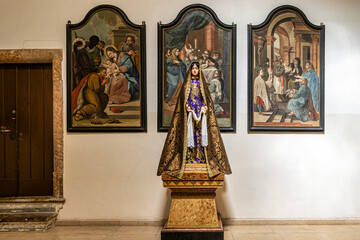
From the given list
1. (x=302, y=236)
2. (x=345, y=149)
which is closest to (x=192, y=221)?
(x=302, y=236)

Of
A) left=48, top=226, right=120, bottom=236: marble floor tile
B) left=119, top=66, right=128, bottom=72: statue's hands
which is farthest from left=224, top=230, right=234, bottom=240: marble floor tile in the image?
left=119, top=66, right=128, bottom=72: statue's hands

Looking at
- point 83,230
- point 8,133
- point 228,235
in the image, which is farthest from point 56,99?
point 228,235

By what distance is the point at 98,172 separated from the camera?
14.1 ft

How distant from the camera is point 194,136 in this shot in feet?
11.3

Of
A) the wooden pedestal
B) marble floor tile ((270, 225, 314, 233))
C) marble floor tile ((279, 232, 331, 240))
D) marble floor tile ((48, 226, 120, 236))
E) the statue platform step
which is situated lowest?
marble floor tile ((48, 226, 120, 236))

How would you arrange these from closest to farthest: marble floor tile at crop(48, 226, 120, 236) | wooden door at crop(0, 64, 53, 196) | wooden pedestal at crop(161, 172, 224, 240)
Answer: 1. wooden pedestal at crop(161, 172, 224, 240)
2. marble floor tile at crop(48, 226, 120, 236)
3. wooden door at crop(0, 64, 53, 196)

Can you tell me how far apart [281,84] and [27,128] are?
3.95 meters

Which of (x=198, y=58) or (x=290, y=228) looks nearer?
(x=290, y=228)

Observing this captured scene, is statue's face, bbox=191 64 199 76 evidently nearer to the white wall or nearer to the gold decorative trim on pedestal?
the white wall

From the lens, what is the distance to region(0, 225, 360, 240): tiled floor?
3756 millimetres

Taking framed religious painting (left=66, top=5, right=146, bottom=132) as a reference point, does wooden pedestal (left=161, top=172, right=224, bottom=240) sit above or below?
below

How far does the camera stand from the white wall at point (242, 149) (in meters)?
4.27

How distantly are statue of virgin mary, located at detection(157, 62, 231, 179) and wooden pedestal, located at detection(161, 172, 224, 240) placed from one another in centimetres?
12

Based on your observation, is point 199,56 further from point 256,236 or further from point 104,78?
point 256,236
